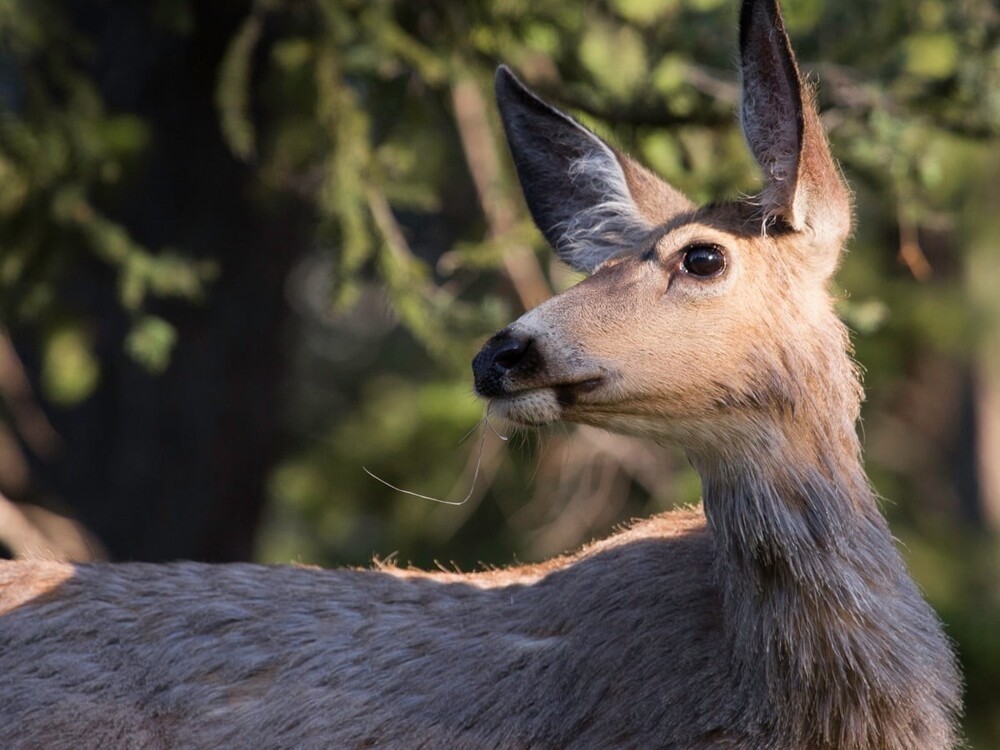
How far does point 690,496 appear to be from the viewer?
10.4 m

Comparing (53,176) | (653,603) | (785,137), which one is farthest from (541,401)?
(53,176)

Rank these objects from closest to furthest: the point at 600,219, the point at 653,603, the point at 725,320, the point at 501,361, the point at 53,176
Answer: the point at 501,361 → the point at 725,320 → the point at 653,603 → the point at 600,219 → the point at 53,176

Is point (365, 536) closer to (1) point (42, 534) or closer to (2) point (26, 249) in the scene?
(1) point (42, 534)

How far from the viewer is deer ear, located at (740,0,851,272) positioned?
4.50 m

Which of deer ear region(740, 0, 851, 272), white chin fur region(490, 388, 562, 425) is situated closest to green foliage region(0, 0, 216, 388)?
white chin fur region(490, 388, 562, 425)

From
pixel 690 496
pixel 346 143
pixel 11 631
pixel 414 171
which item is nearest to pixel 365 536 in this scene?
pixel 690 496

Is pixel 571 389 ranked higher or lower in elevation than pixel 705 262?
lower

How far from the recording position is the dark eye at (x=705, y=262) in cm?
461

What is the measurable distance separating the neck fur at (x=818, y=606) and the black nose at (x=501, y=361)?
68 centimetres

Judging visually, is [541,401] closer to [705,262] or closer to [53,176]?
[705,262]

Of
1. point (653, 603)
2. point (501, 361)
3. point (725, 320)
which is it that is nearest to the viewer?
point (501, 361)

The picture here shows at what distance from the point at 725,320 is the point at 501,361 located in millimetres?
726

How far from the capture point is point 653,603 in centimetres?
479

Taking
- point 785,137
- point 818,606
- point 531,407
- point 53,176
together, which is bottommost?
point 818,606
